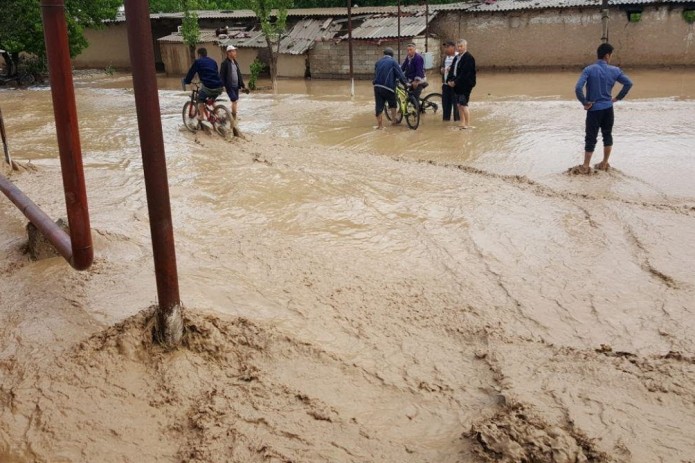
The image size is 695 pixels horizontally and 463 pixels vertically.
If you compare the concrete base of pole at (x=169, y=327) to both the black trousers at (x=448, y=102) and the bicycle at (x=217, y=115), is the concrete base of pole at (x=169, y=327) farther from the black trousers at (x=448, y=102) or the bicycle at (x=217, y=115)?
the black trousers at (x=448, y=102)

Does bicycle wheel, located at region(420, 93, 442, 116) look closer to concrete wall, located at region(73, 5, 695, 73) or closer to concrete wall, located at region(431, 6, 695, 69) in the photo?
concrete wall, located at region(73, 5, 695, 73)

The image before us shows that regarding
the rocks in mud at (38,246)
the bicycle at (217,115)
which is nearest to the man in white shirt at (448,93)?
the bicycle at (217,115)

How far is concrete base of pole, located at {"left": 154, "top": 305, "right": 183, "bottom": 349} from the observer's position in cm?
320

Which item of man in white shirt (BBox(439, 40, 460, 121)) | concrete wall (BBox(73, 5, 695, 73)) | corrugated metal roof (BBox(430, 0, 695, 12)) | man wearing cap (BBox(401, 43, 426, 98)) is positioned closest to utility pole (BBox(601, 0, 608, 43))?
concrete wall (BBox(73, 5, 695, 73))

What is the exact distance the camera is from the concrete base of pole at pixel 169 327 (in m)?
3.20

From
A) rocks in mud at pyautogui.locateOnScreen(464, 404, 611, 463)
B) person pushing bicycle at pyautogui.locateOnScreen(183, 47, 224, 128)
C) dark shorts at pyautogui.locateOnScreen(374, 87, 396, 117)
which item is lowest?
rocks in mud at pyautogui.locateOnScreen(464, 404, 611, 463)

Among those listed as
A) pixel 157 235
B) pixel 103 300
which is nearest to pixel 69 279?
pixel 103 300

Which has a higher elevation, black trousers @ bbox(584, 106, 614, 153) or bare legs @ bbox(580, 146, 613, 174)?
black trousers @ bbox(584, 106, 614, 153)

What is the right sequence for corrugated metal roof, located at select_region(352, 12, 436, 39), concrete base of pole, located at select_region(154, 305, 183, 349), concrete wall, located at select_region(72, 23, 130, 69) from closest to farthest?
concrete base of pole, located at select_region(154, 305, 183, 349)
corrugated metal roof, located at select_region(352, 12, 436, 39)
concrete wall, located at select_region(72, 23, 130, 69)

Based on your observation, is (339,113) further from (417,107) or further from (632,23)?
(632,23)

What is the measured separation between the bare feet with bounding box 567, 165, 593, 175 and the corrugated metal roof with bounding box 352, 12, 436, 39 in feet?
47.5

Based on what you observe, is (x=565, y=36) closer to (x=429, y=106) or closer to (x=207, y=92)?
(x=429, y=106)

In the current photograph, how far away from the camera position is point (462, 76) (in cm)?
1074

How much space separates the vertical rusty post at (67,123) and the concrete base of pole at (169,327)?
0.51 m
